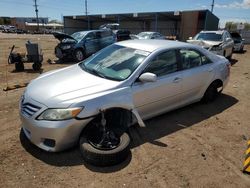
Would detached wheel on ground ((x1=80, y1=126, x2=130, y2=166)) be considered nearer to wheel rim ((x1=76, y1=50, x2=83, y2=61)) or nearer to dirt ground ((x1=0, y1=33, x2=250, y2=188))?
dirt ground ((x1=0, y1=33, x2=250, y2=188))

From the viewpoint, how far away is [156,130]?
4203 mm

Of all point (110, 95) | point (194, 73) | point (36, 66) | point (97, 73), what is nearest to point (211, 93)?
point (194, 73)

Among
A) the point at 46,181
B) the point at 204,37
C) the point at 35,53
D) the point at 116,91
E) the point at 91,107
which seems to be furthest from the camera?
the point at 204,37

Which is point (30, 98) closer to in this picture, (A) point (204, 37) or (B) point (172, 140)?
(B) point (172, 140)

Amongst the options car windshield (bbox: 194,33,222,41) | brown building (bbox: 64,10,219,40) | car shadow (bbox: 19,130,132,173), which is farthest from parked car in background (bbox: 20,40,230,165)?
brown building (bbox: 64,10,219,40)

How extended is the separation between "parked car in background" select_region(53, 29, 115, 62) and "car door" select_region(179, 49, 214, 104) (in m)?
7.73

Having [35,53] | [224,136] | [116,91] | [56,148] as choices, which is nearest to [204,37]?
[35,53]

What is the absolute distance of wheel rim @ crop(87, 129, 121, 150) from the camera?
10.5ft

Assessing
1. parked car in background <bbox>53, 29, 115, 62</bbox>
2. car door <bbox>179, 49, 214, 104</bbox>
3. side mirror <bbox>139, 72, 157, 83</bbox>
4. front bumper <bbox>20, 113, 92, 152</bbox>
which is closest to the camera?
front bumper <bbox>20, 113, 92, 152</bbox>

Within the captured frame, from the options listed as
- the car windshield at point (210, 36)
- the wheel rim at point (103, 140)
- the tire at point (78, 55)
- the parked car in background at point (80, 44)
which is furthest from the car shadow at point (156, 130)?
the tire at point (78, 55)

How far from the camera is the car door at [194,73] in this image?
461cm

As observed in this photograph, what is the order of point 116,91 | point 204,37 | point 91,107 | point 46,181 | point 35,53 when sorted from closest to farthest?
1. point 46,181
2. point 91,107
3. point 116,91
4. point 35,53
5. point 204,37

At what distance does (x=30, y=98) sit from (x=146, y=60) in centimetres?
195

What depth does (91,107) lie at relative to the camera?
125 inches
